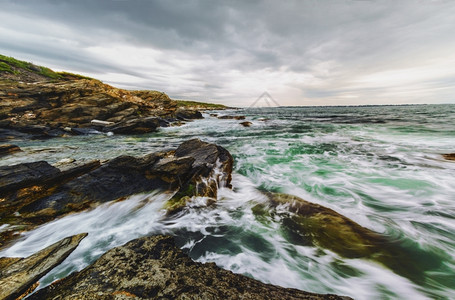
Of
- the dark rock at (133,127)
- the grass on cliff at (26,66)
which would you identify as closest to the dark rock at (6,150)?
the dark rock at (133,127)

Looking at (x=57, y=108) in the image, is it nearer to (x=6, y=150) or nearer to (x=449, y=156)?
(x=6, y=150)

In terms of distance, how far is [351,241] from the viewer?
344 centimetres

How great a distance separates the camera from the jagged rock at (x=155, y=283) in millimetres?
1932

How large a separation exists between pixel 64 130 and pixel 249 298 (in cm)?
2224

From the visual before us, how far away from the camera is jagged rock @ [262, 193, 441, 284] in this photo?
3117 millimetres

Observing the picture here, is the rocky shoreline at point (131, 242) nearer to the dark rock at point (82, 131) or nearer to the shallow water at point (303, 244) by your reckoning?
the shallow water at point (303, 244)

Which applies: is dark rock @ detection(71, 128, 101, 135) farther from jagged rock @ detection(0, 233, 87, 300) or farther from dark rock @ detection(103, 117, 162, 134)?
jagged rock @ detection(0, 233, 87, 300)

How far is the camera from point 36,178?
186 inches

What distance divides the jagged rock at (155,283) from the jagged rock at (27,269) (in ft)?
1.04

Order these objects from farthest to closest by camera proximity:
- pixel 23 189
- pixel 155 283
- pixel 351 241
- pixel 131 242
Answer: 1. pixel 23 189
2. pixel 351 241
3. pixel 131 242
4. pixel 155 283

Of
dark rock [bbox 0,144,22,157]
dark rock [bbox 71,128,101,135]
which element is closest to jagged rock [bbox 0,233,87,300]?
dark rock [bbox 0,144,22,157]

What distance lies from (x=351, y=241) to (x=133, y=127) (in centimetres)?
1993

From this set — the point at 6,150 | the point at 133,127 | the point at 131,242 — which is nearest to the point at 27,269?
the point at 131,242

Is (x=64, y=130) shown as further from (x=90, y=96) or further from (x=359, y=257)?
(x=359, y=257)
